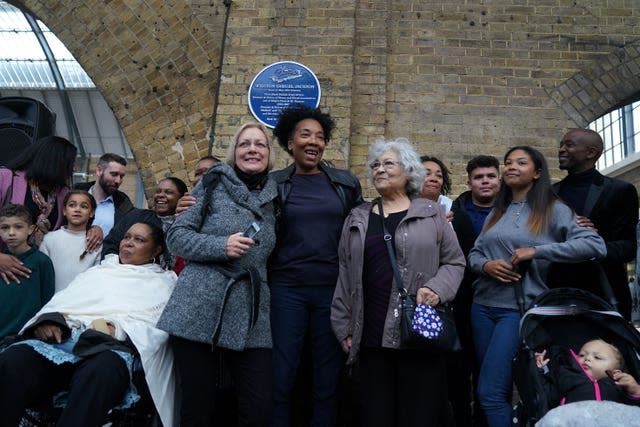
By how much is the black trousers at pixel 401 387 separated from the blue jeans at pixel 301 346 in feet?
1.03

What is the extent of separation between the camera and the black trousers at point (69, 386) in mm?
3131

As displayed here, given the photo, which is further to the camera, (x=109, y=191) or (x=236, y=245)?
(x=109, y=191)

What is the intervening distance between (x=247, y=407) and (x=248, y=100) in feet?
13.6

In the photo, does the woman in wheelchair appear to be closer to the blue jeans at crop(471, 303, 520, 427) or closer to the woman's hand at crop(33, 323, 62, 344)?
the woman's hand at crop(33, 323, 62, 344)

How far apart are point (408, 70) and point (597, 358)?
4.51 metres

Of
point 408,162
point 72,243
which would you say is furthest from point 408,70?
point 72,243

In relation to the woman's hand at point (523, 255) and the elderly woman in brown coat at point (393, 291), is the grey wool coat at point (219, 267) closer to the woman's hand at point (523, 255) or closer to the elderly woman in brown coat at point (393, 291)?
the elderly woman in brown coat at point (393, 291)

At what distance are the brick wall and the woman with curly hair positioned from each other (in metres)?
2.66

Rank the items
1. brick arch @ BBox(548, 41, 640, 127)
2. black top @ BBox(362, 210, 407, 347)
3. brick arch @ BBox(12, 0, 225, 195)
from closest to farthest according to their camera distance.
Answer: black top @ BBox(362, 210, 407, 347) < brick arch @ BBox(548, 41, 640, 127) < brick arch @ BBox(12, 0, 225, 195)

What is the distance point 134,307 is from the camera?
12.3 feet

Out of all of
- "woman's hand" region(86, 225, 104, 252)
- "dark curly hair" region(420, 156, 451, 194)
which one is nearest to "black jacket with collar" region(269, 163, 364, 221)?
"dark curly hair" region(420, 156, 451, 194)

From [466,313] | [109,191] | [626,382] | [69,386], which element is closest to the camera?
[626,382]

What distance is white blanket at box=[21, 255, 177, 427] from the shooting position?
3480mm

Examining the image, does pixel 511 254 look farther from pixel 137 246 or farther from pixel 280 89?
pixel 280 89
